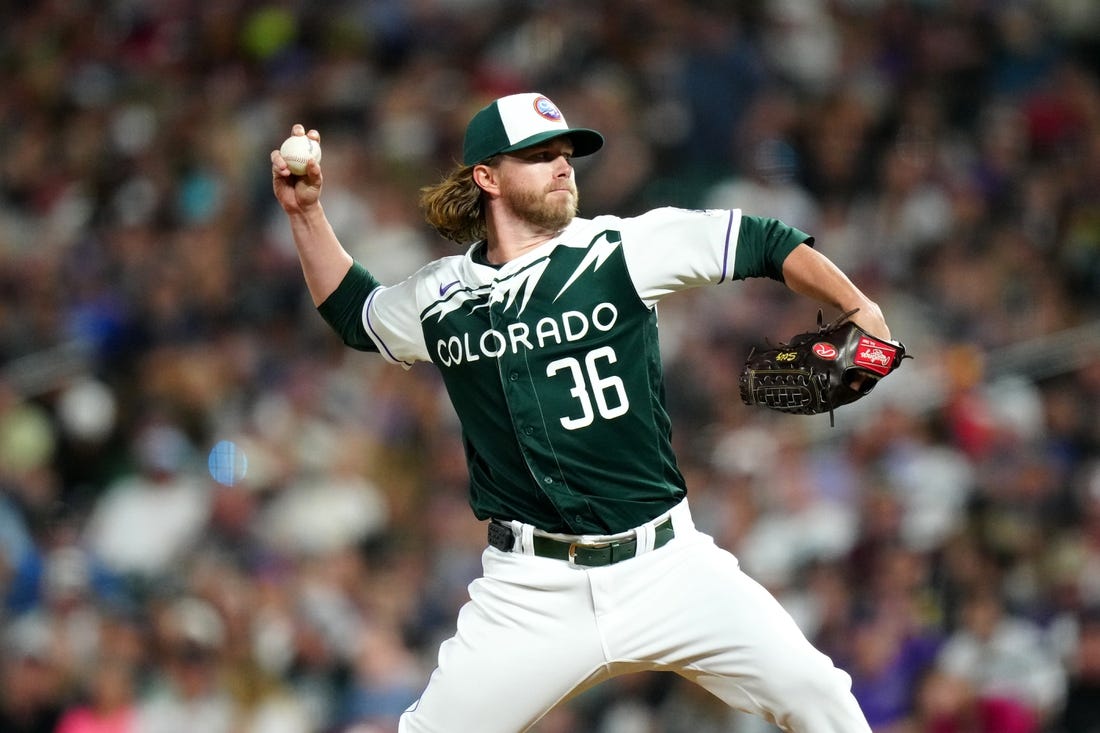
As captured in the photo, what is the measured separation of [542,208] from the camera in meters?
4.21

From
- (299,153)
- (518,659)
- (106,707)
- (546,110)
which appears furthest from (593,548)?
(106,707)

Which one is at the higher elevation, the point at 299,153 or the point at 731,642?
the point at 299,153

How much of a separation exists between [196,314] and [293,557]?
203cm

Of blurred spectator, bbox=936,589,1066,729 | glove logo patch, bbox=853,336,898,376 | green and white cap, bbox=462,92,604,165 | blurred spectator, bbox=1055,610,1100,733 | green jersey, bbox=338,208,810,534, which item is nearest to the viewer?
glove logo patch, bbox=853,336,898,376

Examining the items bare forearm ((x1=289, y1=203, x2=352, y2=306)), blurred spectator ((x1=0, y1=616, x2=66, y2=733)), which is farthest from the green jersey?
blurred spectator ((x1=0, y1=616, x2=66, y2=733))

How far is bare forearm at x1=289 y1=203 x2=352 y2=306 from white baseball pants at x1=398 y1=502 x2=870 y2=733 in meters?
1.06

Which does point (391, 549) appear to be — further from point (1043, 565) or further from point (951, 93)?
point (951, 93)

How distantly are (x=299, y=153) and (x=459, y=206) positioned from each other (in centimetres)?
47

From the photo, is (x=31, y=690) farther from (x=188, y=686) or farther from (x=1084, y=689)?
(x=1084, y=689)

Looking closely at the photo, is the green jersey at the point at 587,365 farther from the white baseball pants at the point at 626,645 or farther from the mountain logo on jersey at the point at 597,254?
Answer: the white baseball pants at the point at 626,645

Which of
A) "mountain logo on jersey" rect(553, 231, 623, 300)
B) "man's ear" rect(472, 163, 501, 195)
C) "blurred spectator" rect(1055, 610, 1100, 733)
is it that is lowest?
"blurred spectator" rect(1055, 610, 1100, 733)

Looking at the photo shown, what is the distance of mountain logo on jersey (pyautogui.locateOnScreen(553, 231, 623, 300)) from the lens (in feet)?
13.4

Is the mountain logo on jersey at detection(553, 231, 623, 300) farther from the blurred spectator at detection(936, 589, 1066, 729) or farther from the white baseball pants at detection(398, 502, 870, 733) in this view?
the blurred spectator at detection(936, 589, 1066, 729)

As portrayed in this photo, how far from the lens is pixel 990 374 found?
Answer: 8086 mm
